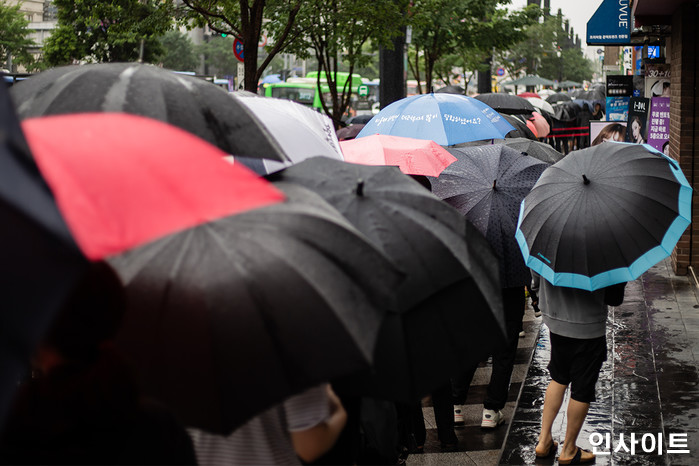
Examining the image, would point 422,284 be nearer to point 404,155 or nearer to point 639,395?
point 404,155

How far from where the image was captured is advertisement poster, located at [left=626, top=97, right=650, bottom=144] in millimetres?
13266

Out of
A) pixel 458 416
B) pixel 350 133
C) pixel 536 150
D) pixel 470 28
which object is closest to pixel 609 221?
pixel 458 416

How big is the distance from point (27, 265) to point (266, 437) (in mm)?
1372

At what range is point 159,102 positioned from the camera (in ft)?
10.1

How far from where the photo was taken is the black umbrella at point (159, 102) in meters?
3.04

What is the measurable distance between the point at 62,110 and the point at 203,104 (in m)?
0.49

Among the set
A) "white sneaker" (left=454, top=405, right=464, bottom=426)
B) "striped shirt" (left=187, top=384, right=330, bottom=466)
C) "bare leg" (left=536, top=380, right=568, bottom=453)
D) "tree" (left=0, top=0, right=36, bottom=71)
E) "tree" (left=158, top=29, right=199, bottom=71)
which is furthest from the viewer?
"tree" (left=158, top=29, right=199, bottom=71)

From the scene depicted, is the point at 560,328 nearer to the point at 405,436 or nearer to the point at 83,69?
the point at 405,436

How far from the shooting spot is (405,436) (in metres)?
5.44

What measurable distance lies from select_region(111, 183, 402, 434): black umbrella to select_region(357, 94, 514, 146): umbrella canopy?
560 cm

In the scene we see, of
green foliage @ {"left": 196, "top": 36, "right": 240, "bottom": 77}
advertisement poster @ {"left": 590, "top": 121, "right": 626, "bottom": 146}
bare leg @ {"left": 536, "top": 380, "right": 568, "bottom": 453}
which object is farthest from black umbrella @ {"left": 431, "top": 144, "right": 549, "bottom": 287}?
green foliage @ {"left": 196, "top": 36, "right": 240, "bottom": 77}

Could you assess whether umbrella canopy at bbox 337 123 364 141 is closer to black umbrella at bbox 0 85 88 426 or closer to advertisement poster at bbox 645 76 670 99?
advertisement poster at bbox 645 76 670 99

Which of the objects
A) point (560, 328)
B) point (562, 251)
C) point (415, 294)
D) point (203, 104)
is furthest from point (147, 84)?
point (560, 328)

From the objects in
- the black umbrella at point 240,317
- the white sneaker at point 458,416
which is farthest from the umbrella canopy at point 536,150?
the black umbrella at point 240,317
